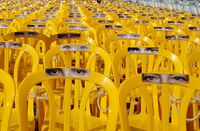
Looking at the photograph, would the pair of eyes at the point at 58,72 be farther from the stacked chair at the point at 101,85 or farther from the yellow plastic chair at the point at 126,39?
the yellow plastic chair at the point at 126,39

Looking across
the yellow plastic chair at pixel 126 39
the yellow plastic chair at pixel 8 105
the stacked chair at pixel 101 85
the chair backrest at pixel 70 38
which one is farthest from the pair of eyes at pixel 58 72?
the chair backrest at pixel 70 38

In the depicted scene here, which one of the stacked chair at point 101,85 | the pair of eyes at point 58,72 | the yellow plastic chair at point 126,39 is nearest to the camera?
the stacked chair at point 101,85

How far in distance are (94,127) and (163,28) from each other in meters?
2.72

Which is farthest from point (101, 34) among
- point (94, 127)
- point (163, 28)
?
point (94, 127)

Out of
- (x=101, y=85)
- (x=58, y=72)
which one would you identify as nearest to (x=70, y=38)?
(x=58, y=72)

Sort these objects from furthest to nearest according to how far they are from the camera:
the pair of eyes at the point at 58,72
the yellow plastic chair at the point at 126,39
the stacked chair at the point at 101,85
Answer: the yellow plastic chair at the point at 126,39 < the pair of eyes at the point at 58,72 < the stacked chair at the point at 101,85

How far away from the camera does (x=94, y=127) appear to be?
10.2ft

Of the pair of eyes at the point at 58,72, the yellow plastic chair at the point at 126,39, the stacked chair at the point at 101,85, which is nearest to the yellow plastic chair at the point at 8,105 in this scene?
the stacked chair at the point at 101,85

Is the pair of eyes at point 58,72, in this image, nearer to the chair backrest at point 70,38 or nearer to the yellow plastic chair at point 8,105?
the yellow plastic chair at point 8,105

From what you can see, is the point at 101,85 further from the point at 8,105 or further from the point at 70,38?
the point at 70,38

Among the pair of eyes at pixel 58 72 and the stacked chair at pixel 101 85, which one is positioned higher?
the pair of eyes at pixel 58 72

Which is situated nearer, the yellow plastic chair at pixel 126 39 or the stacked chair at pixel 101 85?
the stacked chair at pixel 101 85

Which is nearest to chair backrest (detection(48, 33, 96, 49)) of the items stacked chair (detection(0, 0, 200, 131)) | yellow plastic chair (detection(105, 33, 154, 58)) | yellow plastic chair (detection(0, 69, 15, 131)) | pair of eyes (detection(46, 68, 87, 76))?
stacked chair (detection(0, 0, 200, 131))

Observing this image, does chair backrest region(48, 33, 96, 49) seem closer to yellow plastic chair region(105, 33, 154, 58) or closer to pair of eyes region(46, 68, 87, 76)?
yellow plastic chair region(105, 33, 154, 58)
